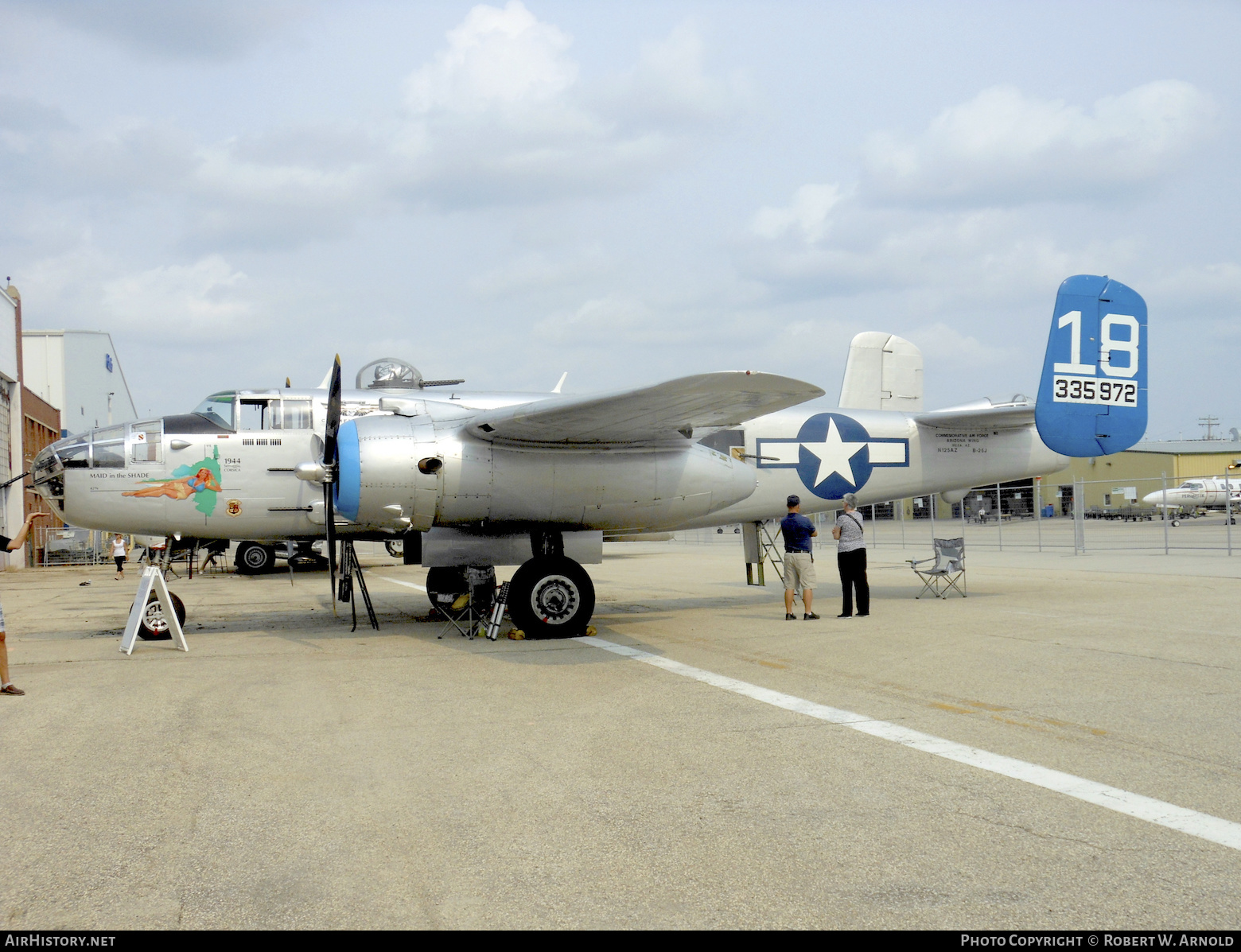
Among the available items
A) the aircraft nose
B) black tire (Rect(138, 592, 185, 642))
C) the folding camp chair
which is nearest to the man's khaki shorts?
the folding camp chair

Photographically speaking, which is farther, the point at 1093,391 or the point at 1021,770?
the point at 1093,391

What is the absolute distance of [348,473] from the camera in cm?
988

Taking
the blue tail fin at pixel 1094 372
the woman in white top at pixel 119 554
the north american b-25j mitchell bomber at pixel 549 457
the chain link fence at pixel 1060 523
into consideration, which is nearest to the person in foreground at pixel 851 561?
the north american b-25j mitchell bomber at pixel 549 457

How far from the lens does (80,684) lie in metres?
8.08

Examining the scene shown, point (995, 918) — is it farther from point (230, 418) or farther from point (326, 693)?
point (230, 418)

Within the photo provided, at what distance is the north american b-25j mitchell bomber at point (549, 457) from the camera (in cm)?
1004

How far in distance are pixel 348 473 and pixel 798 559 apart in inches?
232

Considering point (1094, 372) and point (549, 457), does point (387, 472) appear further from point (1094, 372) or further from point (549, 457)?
point (1094, 372)

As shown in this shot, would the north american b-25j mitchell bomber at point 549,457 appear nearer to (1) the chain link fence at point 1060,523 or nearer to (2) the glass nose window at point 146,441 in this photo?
(2) the glass nose window at point 146,441

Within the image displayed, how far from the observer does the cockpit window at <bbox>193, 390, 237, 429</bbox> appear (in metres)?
11.6

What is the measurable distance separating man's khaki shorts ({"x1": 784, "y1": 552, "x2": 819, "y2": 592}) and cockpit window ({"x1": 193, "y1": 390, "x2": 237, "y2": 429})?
7529 millimetres

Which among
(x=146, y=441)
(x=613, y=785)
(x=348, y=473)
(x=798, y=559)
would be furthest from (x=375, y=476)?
(x=613, y=785)

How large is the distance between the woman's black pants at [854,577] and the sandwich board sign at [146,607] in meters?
8.24

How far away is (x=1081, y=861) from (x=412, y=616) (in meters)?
11.4
